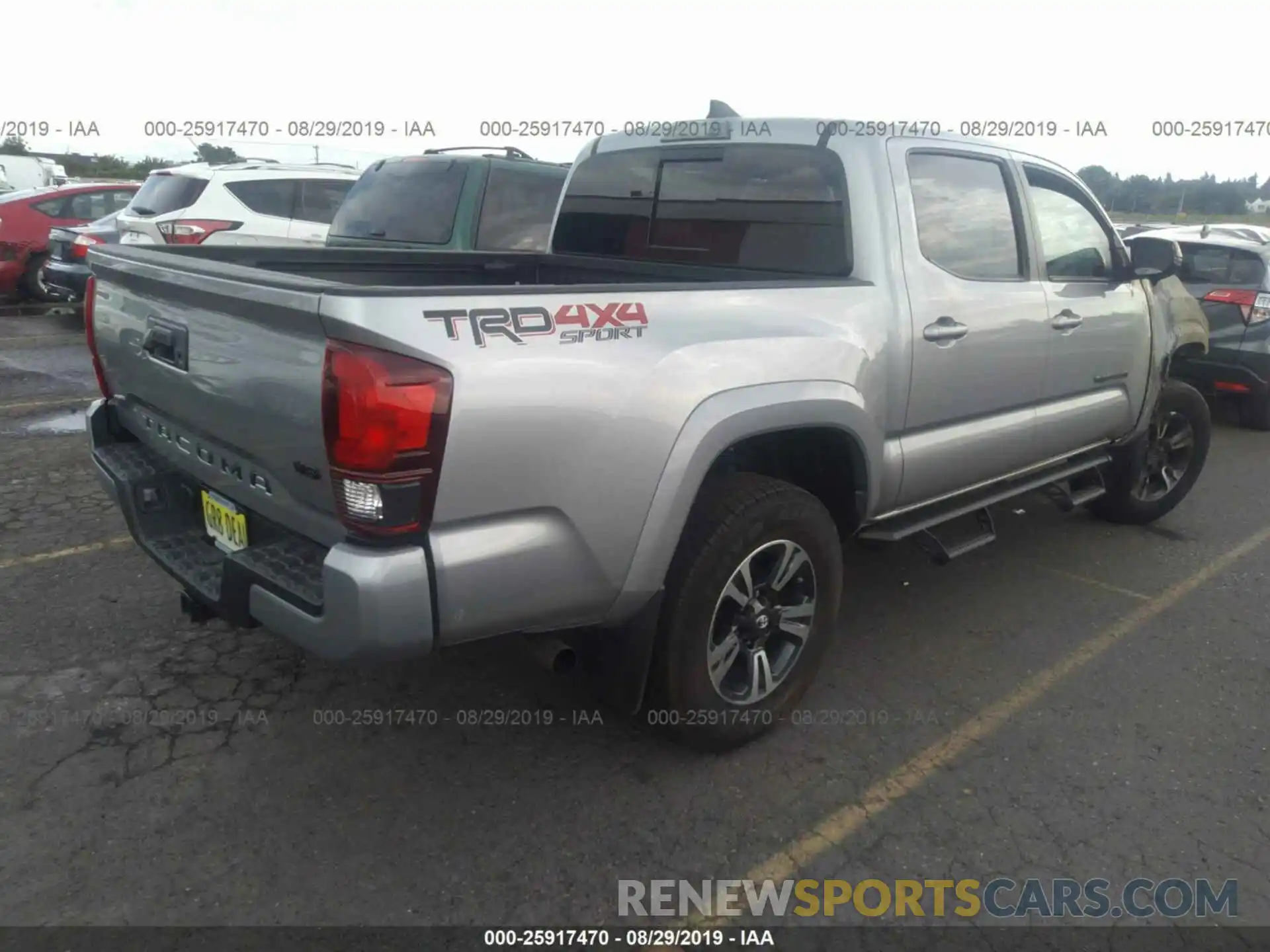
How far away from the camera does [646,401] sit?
2416mm

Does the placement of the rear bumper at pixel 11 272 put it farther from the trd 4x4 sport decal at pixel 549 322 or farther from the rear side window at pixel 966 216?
the trd 4x4 sport decal at pixel 549 322

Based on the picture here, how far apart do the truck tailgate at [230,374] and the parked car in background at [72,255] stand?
8.05 metres

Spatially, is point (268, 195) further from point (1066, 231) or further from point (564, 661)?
point (564, 661)

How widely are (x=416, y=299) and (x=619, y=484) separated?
680 millimetres

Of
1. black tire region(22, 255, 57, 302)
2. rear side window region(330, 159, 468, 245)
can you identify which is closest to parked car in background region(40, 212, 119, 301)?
black tire region(22, 255, 57, 302)

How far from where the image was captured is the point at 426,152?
697cm

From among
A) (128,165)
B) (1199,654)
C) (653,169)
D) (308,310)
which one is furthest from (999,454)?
(128,165)

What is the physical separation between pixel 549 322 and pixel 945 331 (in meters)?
1.73

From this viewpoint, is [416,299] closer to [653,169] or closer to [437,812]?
[437,812]

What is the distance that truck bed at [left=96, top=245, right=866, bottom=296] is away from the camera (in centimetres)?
281

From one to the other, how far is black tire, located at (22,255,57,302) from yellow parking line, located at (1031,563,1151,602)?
1152 centimetres

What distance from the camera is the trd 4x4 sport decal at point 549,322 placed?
83.6 inches

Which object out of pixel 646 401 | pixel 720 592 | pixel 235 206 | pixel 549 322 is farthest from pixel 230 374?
pixel 235 206

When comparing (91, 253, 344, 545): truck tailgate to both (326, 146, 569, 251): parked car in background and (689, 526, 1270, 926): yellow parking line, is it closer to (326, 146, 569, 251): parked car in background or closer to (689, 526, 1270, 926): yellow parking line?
(689, 526, 1270, 926): yellow parking line
